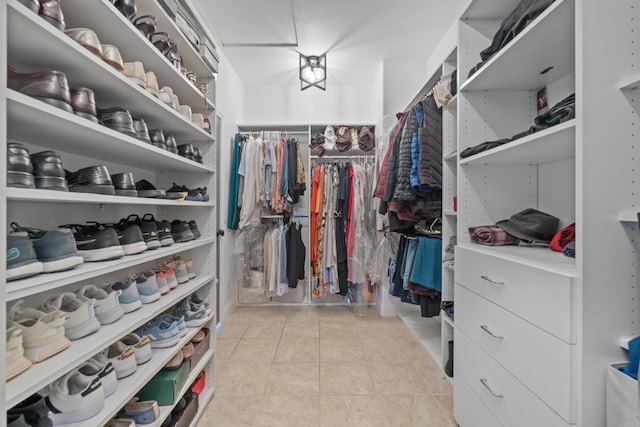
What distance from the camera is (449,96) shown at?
1627mm

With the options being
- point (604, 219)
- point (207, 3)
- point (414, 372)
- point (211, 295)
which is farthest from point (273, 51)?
point (414, 372)

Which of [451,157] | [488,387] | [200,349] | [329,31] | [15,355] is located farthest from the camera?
[329,31]

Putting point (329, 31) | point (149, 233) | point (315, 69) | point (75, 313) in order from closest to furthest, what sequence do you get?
point (75, 313) → point (149, 233) → point (329, 31) → point (315, 69)

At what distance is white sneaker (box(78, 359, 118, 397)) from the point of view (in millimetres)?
857

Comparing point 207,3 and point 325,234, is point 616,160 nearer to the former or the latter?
point 325,234

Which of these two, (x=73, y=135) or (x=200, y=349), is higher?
(x=73, y=135)

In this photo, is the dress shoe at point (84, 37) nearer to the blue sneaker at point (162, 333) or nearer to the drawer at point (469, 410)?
the blue sneaker at point (162, 333)

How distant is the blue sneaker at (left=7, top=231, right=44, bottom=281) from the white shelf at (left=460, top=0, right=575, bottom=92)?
1.58 meters

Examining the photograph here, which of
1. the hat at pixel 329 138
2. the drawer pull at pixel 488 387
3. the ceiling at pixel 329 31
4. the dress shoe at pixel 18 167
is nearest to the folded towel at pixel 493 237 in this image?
the drawer pull at pixel 488 387

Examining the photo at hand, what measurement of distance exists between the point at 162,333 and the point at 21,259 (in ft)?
2.25

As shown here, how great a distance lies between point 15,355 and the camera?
0.61 m

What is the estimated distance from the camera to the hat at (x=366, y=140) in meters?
2.87

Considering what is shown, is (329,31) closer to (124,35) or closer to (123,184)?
(124,35)

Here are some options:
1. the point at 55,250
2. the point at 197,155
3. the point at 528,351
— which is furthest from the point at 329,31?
the point at 528,351
